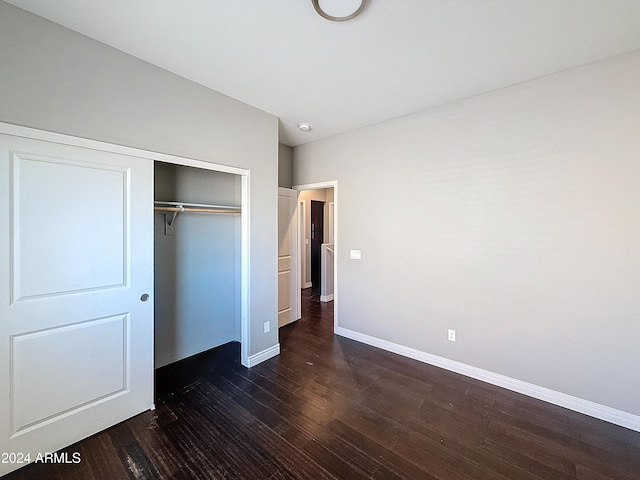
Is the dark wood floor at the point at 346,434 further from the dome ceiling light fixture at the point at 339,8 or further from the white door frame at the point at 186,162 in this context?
the dome ceiling light fixture at the point at 339,8

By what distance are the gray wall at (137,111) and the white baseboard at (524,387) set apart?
1.55m

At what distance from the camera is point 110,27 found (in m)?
1.73

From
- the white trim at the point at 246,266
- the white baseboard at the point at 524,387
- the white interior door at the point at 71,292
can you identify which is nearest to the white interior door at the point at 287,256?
the white trim at the point at 246,266

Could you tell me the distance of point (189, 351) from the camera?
3107mm

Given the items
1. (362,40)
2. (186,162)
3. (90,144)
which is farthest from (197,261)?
(362,40)

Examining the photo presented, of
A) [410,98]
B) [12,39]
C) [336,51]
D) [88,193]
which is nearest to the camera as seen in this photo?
[12,39]

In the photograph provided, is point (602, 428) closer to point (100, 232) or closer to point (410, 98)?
point (410, 98)

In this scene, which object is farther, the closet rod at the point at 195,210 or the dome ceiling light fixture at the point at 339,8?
the closet rod at the point at 195,210

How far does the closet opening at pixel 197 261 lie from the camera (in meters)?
2.85

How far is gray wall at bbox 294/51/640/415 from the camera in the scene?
203cm

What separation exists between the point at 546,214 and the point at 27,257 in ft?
12.8

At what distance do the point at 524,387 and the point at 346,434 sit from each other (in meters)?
1.78

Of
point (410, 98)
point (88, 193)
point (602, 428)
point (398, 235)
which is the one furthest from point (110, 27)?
point (602, 428)

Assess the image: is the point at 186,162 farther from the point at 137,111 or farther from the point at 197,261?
the point at 197,261
